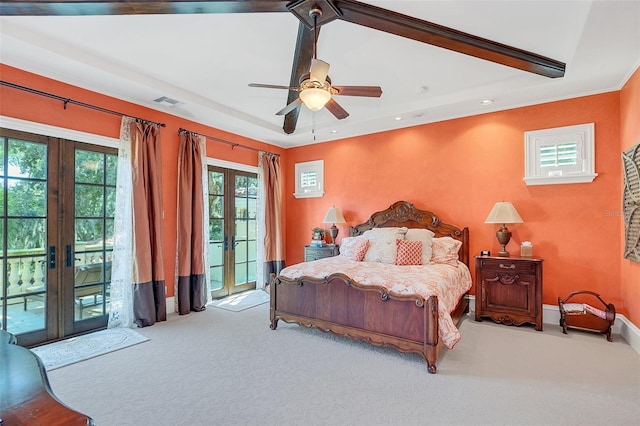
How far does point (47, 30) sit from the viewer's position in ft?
9.43

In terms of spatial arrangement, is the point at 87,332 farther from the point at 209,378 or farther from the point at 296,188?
the point at 296,188

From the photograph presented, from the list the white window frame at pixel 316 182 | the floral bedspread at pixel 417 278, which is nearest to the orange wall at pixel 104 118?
the white window frame at pixel 316 182

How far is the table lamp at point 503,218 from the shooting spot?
4104 mm

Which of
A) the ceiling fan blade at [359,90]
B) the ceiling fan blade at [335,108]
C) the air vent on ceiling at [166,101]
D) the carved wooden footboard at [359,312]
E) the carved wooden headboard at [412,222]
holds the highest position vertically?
the air vent on ceiling at [166,101]

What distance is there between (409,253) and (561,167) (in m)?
2.21

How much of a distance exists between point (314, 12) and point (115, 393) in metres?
3.38

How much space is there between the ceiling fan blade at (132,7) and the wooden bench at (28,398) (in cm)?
240

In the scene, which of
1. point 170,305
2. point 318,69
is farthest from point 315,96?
point 170,305

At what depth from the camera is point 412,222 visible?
515 centimetres

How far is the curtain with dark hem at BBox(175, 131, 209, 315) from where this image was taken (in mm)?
4633

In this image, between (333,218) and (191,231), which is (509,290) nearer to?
(333,218)

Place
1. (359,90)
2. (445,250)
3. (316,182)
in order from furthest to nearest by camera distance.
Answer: (316,182), (445,250), (359,90)

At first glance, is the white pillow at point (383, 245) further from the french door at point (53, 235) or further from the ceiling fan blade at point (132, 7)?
the french door at point (53, 235)

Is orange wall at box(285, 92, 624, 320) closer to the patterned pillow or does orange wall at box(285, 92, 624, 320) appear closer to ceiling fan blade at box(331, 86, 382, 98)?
the patterned pillow
